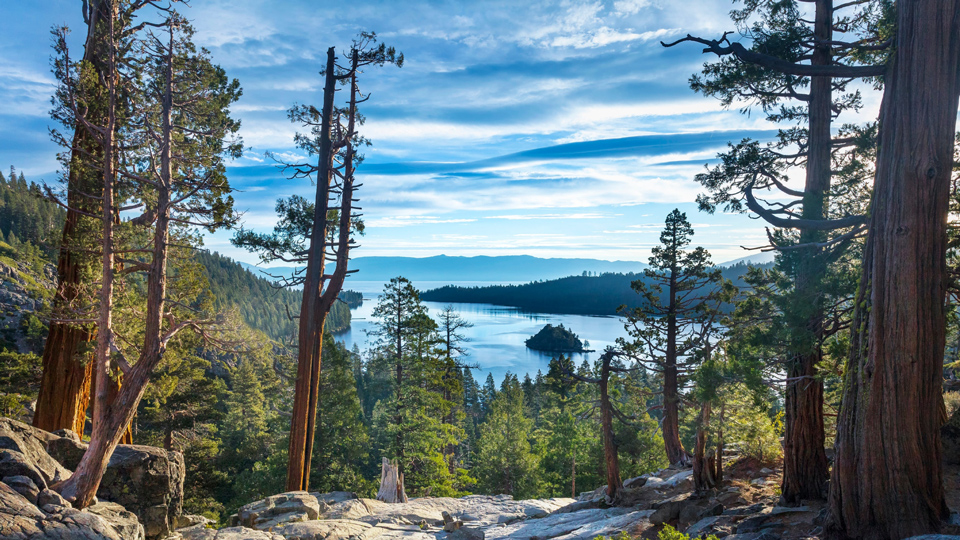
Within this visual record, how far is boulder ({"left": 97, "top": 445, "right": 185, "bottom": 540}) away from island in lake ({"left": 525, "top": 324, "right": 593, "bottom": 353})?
81929 mm

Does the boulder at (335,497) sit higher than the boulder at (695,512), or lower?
lower

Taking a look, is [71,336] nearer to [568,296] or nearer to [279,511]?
[279,511]

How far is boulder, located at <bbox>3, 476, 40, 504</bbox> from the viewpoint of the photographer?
511 cm

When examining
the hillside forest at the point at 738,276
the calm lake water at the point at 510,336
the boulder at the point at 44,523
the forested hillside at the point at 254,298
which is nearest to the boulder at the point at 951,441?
the hillside forest at the point at 738,276

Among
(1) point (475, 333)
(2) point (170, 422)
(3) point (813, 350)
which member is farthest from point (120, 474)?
(1) point (475, 333)

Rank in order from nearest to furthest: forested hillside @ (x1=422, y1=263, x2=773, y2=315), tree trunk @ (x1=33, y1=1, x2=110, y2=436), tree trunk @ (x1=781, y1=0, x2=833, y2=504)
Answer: tree trunk @ (x1=781, y1=0, x2=833, y2=504), tree trunk @ (x1=33, y1=1, x2=110, y2=436), forested hillside @ (x1=422, y1=263, x2=773, y2=315)

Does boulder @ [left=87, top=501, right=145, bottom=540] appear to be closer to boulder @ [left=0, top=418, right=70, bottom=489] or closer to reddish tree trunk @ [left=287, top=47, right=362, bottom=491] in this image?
boulder @ [left=0, top=418, right=70, bottom=489]

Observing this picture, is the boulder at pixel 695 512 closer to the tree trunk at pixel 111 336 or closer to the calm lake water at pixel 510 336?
the tree trunk at pixel 111 336

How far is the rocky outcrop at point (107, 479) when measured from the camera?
5.20m

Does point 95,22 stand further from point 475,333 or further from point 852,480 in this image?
point 475,333

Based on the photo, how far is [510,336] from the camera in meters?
107

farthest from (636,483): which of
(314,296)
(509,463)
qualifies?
(509,463)

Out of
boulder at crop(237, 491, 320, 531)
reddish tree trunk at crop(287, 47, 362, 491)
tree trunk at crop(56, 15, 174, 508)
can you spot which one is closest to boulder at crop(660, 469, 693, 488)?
boulder at crop(237, 491, 320, 531)

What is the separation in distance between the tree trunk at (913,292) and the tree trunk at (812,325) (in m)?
1.54
